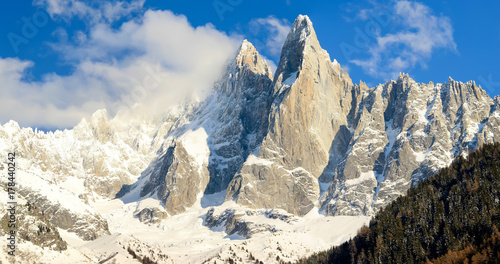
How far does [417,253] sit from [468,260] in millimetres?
24534

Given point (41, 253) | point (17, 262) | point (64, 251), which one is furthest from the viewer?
point (64, 251)

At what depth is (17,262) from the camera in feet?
543

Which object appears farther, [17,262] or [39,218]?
[39,218]

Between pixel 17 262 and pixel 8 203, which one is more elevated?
pixel 8 203

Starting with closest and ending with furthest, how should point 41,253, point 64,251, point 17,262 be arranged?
1. point 17,262
2. point 41,253
3. point 64,251

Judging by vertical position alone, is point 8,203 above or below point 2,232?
above

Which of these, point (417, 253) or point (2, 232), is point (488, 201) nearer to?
point (417, 253)

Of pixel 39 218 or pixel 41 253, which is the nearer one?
pixel 41 253

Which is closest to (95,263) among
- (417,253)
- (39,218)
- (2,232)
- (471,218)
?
(39,218)

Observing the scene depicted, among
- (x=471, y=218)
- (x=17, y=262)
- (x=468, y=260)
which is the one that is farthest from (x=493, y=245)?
(x=17, y=262)

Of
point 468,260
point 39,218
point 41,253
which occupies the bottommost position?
point 468,260

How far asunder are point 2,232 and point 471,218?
5782 inches

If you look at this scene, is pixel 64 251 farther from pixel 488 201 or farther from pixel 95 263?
pixel 488 201

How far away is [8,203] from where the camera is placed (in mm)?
182875
